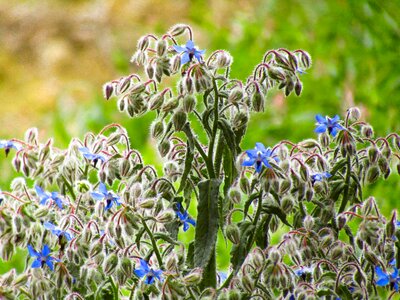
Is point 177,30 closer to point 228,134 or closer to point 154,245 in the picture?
point 228,134

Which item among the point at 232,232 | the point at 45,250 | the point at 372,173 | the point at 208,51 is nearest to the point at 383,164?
the point at 372,173

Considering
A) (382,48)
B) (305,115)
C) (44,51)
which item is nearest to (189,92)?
(382,48)

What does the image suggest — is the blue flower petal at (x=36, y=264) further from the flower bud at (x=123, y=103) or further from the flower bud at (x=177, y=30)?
the flower bud at (x=177, y=30)

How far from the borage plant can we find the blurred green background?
691mm

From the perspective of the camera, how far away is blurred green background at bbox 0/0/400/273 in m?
2.17

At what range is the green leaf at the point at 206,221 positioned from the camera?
102cm

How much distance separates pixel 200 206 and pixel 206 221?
20 millimetres

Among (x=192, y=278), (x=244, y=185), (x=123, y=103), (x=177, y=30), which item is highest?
(x=177, y=30)

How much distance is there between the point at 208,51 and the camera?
339 cm

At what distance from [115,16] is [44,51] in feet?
1.60

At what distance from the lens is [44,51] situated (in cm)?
480

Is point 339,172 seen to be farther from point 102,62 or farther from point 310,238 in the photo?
point 102,62

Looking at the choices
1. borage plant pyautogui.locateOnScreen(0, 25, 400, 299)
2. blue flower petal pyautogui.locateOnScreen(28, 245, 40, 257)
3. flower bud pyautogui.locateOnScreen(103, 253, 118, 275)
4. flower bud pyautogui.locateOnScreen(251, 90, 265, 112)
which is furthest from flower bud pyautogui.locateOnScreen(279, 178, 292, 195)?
blue flower petal pyautogui.locateOnScreen(28, 245, 40, 257)

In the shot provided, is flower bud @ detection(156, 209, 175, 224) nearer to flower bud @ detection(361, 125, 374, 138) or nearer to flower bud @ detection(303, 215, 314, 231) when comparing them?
flower bud @ detection(303, 215, 314, 231)
